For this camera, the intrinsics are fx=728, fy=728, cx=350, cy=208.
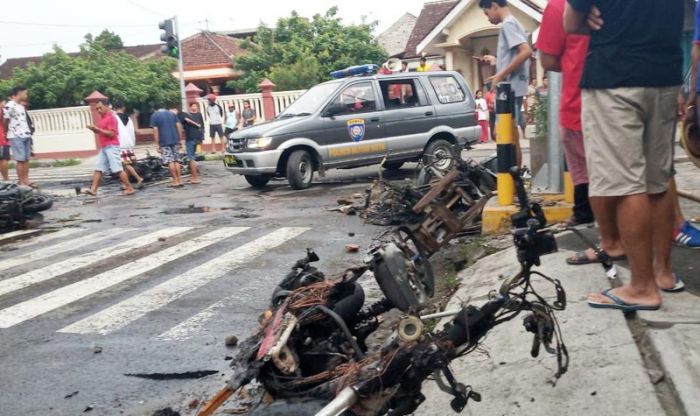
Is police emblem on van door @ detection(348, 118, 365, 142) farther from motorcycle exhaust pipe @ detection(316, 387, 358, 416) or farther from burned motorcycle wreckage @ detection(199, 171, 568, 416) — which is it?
motorcycle exhaust pipe @ detection(316, 387, 358, 416)

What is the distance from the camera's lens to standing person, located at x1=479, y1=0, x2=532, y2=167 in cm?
712

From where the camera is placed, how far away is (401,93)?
13523 mm

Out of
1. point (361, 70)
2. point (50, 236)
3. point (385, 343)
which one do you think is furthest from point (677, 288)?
point (361, 70)

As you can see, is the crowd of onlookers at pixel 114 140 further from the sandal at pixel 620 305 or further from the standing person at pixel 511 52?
the sandal at pixel 620 305

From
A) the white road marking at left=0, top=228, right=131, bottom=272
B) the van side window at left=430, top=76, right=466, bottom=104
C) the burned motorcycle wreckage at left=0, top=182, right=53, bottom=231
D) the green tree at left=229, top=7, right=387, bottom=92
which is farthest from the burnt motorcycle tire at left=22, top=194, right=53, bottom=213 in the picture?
the green tree at left=229, top=7, right=387, bottom=92

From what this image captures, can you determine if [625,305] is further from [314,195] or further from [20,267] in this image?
[314,195]

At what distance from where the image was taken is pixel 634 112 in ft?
11.3

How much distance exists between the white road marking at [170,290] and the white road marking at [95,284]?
0.49 meters

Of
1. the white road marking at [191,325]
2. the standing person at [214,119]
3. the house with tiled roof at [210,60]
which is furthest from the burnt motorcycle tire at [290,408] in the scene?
the house with tiled roof at [210,60]

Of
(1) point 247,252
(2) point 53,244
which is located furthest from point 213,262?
(2) point 53,244

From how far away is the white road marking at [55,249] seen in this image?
308 inches

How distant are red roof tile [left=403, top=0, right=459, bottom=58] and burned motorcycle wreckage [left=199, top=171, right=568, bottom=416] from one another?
90.9ft

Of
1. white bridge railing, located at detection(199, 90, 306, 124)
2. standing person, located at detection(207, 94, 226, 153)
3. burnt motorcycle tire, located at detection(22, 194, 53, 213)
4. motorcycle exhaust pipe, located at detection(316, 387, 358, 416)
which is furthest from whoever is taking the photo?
white bridge railing, located at detection(199, 90, 306, 124)

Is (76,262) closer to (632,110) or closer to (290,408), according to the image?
(290,408)
